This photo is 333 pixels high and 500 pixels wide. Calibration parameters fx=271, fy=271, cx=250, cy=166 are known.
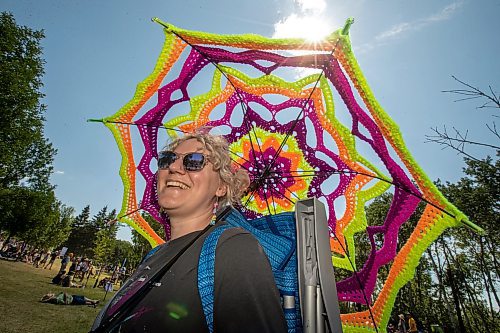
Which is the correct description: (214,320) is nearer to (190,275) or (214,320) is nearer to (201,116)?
(190,275)

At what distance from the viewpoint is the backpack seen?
3.71ft

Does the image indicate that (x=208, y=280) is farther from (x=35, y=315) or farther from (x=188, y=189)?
(x=35, y=315)

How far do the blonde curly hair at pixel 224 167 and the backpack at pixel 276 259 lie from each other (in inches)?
21.7

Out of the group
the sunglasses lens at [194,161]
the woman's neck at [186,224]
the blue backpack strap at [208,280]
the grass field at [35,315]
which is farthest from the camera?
the grass field at [35,315]

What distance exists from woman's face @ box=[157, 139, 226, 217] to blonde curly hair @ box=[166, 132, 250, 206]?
0.04 m

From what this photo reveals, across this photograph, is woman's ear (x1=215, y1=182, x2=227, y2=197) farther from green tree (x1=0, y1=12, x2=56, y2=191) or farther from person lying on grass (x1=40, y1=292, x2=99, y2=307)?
green tree (x1=0, y1=12, x2=56, y2=191)

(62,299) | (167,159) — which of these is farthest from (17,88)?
(167,159)

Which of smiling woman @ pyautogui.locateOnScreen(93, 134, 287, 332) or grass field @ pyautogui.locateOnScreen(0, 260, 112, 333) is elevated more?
smiling woman @ pyautogui.locateOnScreen(93, 134, 287, 332)

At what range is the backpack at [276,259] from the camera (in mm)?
1130

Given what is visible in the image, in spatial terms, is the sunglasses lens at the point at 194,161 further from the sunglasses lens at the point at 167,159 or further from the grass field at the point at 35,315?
the grass field at the point at 35,315

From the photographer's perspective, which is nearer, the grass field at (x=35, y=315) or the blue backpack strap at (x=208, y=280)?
the blue backpack strap at (x=208, y=280)

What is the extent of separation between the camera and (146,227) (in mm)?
3904

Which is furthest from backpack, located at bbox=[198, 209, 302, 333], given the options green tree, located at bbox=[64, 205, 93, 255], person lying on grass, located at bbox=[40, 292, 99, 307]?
green tree, located at bbox=[64, 205, 93, 255]

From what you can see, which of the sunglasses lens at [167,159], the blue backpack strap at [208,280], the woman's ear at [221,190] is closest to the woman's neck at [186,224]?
the woman's ear at [221,190]
